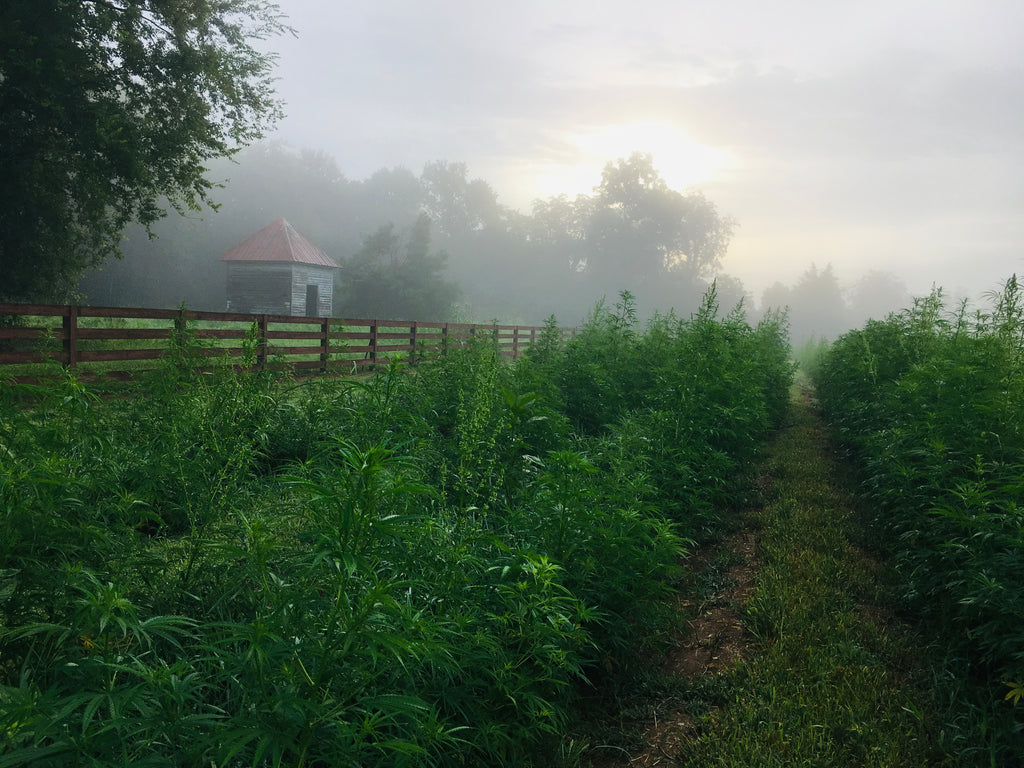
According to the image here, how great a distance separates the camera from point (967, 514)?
3.79 metres

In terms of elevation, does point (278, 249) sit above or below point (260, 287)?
above

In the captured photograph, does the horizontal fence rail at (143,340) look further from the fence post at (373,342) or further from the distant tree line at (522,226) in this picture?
the distant tree line at (522,226)

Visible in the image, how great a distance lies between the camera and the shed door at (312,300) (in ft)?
120

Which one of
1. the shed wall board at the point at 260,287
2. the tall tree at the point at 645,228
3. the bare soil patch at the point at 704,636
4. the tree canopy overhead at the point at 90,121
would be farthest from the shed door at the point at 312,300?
the tall tree at the point at 645,228

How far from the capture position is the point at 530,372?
5742mm

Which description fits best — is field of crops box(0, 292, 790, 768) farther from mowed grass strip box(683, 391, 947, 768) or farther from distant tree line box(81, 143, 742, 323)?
distant tree line box(81, 143, 742, 323)

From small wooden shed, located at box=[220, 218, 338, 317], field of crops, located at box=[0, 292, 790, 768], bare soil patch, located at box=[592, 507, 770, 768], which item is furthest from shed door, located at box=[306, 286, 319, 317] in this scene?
bare soil patch, located at box=[592, 507, 770, 768]

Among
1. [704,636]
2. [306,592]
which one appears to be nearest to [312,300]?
[704,636]

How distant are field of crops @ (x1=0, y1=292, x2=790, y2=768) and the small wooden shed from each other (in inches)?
1277

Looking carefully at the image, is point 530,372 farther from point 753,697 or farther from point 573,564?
point 753,697

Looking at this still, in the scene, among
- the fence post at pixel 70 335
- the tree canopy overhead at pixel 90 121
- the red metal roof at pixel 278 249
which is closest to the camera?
the fence post at pixel 70 335

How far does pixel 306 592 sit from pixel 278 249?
36.8m

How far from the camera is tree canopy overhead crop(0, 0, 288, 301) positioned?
12.1 m

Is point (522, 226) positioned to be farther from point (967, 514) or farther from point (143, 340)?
point (967, 514)
